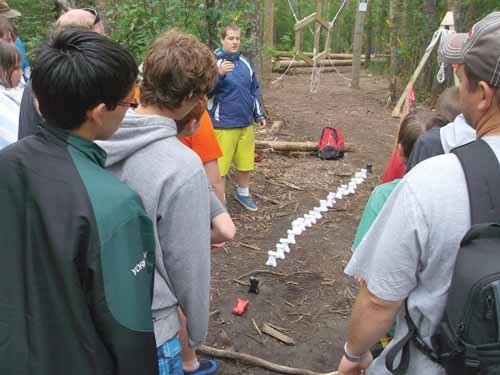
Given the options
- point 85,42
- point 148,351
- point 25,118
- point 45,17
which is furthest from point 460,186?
point 45,17

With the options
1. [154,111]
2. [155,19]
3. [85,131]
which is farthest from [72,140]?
[155,19]

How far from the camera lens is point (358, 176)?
6762 mm

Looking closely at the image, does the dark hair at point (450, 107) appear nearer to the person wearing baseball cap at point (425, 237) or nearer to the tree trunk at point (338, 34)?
the person wearing baseball cap at point (425, 237)

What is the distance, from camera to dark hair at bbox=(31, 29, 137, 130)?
1.26 metres

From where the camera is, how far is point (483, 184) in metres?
1.23

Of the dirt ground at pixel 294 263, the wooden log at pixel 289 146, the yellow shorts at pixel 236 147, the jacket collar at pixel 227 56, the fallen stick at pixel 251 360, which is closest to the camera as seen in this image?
the fallen stick at pixel 251 360

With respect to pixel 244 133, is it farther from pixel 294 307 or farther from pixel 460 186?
pixel 460 186

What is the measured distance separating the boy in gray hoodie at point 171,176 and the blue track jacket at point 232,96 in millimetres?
3218

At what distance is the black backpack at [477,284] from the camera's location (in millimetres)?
1122

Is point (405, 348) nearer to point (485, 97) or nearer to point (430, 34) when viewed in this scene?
point (485, 97)

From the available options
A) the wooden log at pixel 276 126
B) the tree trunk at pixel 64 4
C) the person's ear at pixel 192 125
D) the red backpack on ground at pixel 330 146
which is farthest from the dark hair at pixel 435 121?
the tree trunk at pixel 64 4

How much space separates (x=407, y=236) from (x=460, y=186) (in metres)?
0.20

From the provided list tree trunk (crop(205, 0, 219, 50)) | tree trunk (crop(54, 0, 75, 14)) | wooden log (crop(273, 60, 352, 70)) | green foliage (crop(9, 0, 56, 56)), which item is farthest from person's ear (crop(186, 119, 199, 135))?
wooden log (crop(273, 60, 352, 70))

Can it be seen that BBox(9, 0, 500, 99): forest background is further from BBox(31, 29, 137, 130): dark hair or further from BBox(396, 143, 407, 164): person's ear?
BBox(396, 143, 407, 164): person's ear
